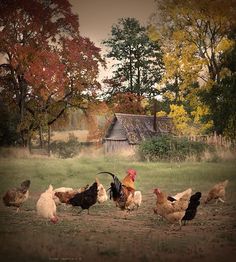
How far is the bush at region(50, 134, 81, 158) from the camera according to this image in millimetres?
4293

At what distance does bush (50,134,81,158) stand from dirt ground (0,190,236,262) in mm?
545

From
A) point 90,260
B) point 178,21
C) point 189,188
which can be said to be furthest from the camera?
point 178,21

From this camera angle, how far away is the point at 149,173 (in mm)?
4195

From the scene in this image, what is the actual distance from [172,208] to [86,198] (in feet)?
2.26

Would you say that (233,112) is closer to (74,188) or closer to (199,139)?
(199,139)

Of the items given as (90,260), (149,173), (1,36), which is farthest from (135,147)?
(1,36)

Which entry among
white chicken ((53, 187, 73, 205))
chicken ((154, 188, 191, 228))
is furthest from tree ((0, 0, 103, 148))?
chicken ((154, 188, 191, 228))

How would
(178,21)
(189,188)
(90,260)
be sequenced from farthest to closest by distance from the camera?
1. (178,21)
2. (189,188)
3. (90,260)

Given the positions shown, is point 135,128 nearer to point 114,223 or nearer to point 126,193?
point 126,193

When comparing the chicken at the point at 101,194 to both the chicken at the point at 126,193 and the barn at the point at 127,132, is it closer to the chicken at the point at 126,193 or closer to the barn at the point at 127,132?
the chicken at the point at 126,193

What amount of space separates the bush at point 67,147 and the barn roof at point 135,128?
27cm

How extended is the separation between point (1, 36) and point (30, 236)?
5.40 ft

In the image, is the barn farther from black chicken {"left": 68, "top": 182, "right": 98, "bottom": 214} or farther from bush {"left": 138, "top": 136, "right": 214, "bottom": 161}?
black chicken {"left": 68, "top": 182, "right": 98, "bottom": 214}

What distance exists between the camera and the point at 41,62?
168 inches
